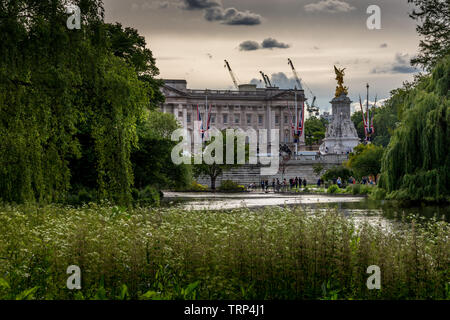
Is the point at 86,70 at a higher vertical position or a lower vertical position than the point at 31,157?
higher

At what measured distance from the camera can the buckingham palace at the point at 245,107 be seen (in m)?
150

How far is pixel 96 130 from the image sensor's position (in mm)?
14891

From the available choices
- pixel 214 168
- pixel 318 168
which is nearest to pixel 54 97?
pixel 214 168

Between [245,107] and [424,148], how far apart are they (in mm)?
127062

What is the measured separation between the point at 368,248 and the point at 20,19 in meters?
8.16

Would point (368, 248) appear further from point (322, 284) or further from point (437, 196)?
point (437, 196)

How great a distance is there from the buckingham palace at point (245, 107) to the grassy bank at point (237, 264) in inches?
5425

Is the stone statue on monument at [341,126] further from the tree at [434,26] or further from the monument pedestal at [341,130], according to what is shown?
the tree at [434,26]

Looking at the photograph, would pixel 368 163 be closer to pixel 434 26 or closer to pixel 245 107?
pixel 434 26

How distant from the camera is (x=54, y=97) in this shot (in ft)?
45.0

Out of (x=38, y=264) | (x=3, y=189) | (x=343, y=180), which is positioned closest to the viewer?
(x=38, y=264)

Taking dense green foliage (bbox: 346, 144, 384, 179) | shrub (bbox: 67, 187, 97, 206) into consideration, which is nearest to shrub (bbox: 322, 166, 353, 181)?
dense green foliage (bbox: 346, 144, 384, 179)

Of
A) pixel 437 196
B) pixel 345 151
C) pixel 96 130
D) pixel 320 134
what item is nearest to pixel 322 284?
pixel 96 130

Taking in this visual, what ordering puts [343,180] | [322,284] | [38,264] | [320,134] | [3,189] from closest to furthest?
[322,284]
[38,264]
[3,189]
[343,180]
[320,134]
